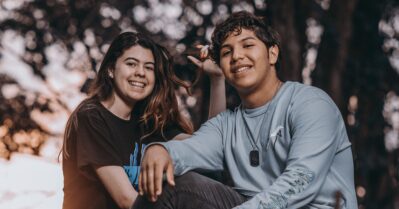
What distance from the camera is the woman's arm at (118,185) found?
3.64 meters

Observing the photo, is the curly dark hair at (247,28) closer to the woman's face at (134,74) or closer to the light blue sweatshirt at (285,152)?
the light blue sweatshirt at (285,152)

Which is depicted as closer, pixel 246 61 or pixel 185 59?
pixel 246 61

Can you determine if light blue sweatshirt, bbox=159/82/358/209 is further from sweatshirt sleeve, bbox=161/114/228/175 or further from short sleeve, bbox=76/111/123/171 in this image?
short sleeve, bbox=76/111/123/171

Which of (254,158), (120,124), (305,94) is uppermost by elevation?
(305,94)

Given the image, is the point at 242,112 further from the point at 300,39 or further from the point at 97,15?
the point at 97,15

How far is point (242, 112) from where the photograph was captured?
3.47 metres

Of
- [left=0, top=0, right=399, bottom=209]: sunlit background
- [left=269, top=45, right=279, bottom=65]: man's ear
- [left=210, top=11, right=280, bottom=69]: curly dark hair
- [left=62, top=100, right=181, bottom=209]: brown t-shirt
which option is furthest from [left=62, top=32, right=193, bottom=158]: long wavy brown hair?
[left=0, top=0, right=399, bottom=209]: sunlit background

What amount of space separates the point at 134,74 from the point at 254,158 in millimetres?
1117

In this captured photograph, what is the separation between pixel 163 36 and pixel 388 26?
268 cm

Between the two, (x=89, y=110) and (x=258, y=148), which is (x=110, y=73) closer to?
(x=89, y=110)

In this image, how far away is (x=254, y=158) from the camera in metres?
3.25

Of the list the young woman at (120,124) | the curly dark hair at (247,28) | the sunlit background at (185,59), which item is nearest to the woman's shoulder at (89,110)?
the young woman at (120,124)

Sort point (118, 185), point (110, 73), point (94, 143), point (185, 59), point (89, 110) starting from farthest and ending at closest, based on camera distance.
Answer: point (185, 59)
point (110, 73)
point (89, 110)
point (94, 143)
point (118, 185)

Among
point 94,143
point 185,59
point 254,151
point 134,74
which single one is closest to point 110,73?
point 134,74
